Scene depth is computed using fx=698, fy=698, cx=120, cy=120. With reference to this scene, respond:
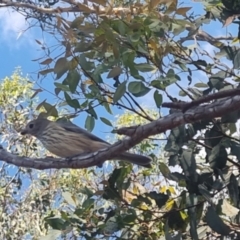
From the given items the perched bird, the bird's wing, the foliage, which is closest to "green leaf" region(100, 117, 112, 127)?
the foliage

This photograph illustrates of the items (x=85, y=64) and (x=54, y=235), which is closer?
(x=85, y=64)

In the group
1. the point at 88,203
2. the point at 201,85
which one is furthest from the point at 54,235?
the point at 201,85

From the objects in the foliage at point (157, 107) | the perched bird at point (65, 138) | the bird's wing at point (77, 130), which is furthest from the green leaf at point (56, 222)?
the bird's wing at point (77, 130)

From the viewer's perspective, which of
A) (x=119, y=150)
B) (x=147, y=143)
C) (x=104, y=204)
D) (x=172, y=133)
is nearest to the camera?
(x=119, y=150)

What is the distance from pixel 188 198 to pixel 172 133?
0.32 metres

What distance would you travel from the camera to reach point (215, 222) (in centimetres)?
303

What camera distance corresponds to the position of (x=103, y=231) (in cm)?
338

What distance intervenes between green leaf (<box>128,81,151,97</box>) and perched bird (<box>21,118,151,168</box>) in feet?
5.59

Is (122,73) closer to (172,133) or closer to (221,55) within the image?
(172,133)

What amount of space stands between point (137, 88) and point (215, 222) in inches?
26.5

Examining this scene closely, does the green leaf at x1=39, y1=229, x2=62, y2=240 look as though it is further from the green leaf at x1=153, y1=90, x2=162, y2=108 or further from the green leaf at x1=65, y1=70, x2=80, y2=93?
the green leaf at x1=153, y1=90, x2=162, y2=108

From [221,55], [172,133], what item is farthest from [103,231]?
[221,55]

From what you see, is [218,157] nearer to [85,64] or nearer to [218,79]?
[218,79]

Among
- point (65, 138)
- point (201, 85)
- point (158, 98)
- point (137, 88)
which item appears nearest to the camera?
point (137, 88)
